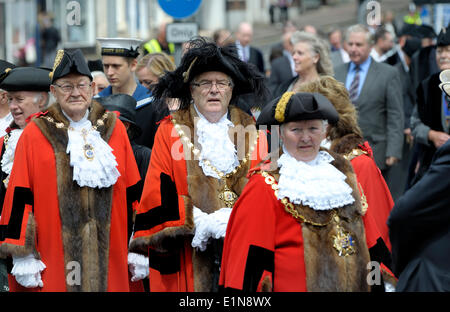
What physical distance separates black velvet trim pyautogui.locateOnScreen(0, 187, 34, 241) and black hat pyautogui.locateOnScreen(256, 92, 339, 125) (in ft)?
6.28

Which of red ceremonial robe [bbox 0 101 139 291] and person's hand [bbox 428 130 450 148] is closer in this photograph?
red ceremonial robe [bbox 0 101 139 291]

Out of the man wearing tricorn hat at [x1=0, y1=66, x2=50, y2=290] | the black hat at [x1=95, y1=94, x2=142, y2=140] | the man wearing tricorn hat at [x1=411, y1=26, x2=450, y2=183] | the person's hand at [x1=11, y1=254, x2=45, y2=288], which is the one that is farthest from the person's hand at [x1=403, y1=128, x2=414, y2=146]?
the person's hand at [x1=11, y1=254, x2=45, y2=288]

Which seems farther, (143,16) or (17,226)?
(143,16)

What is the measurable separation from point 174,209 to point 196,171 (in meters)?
0.32

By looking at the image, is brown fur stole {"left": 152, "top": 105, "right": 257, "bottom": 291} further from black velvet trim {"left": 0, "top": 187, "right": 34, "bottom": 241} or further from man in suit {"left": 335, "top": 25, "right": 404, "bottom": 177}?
man in suit {"left": 335, "top": 25, "right": 404, "bottom": 177}

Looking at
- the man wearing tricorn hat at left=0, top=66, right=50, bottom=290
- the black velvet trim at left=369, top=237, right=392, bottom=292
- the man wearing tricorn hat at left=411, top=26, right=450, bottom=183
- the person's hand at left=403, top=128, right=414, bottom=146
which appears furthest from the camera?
the person's hand at left=403, top=128, right=414, bottom=146

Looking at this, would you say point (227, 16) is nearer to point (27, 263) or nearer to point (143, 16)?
point (143, 16)

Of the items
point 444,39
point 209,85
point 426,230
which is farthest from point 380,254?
point 444,39

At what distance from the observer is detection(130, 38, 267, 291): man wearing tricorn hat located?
5961 mm

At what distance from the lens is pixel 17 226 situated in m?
5.90

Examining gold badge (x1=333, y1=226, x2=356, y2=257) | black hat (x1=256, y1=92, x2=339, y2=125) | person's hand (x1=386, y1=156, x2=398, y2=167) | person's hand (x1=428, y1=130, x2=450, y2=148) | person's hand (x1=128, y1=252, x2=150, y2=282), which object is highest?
black hat (x1=256, y1=92, x2=339, y2=125)

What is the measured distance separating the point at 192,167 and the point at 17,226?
1212 mm

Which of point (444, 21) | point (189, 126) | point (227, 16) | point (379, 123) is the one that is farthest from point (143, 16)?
point (189, 126)

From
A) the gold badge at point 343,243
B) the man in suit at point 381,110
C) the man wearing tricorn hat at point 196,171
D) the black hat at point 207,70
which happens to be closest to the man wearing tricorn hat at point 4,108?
the black hat at point 207,70
